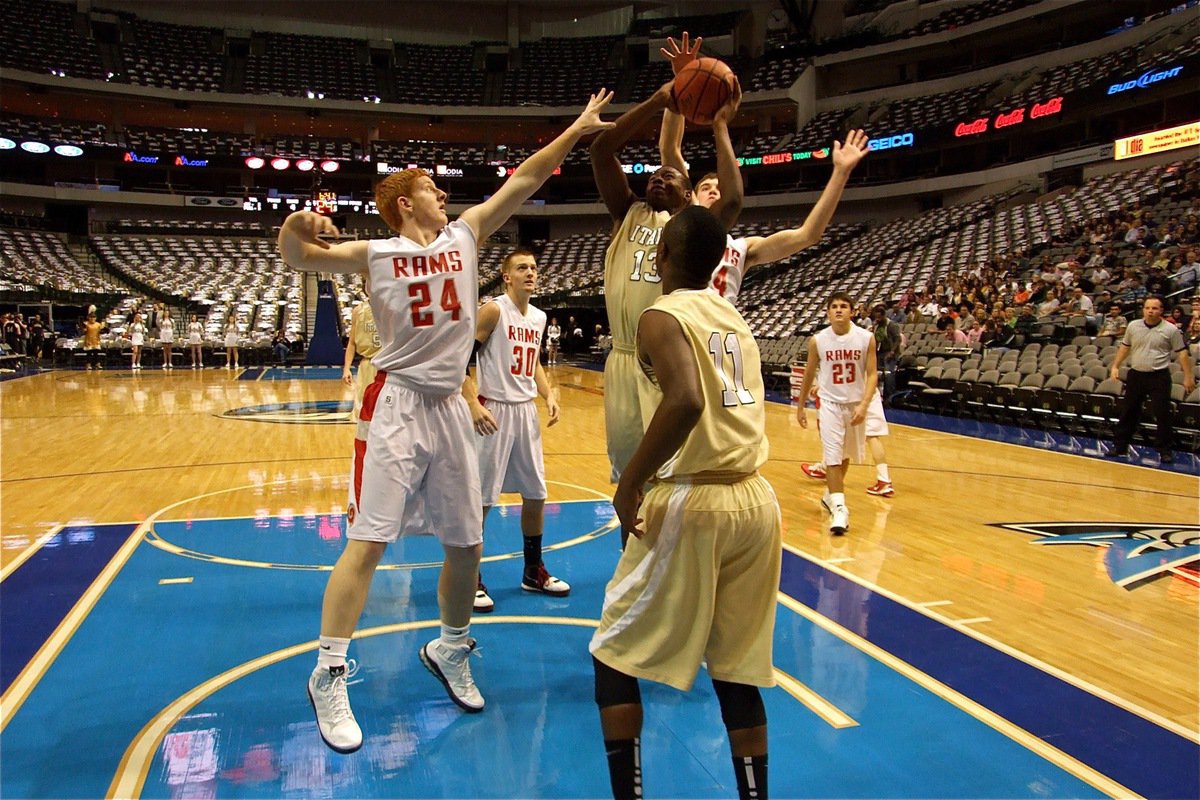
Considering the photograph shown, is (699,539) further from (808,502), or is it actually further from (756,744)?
(808,502)

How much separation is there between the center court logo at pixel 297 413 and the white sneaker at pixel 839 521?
27.5 feet

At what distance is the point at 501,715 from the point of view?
3.06 meters

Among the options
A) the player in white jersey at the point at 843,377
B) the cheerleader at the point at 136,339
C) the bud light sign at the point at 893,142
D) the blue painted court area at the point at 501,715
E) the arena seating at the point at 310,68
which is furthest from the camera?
the arena seating at the point at 310,68

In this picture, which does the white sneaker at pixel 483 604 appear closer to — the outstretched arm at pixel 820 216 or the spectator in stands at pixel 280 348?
the outstretched arm at pixel 820 216

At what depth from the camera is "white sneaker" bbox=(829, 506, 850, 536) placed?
5.83m

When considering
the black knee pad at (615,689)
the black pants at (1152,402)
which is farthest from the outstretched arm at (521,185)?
the black pants at (1152,402)

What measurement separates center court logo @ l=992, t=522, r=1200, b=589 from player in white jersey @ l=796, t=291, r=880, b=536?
1.26 m

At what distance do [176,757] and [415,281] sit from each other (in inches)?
70.9

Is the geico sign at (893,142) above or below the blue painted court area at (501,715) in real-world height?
above

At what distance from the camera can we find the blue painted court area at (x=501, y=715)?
8.51 ft

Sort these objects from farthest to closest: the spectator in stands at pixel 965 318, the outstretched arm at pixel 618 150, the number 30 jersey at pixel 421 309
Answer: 1. the spectator in stands at pixel 965 318
2. the outstretched arm at pixel 618 150
3. the number 30 jersey at pixel 421 309

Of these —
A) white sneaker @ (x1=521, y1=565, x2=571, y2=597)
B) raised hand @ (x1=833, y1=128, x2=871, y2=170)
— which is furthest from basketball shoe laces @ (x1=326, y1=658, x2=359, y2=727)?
raised hand @ (x1=833, y1=128, x2=871, y2=170)


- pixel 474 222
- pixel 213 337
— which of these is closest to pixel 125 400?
pixel 213 337

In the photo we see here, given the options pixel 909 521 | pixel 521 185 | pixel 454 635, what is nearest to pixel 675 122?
pixel 521 185
